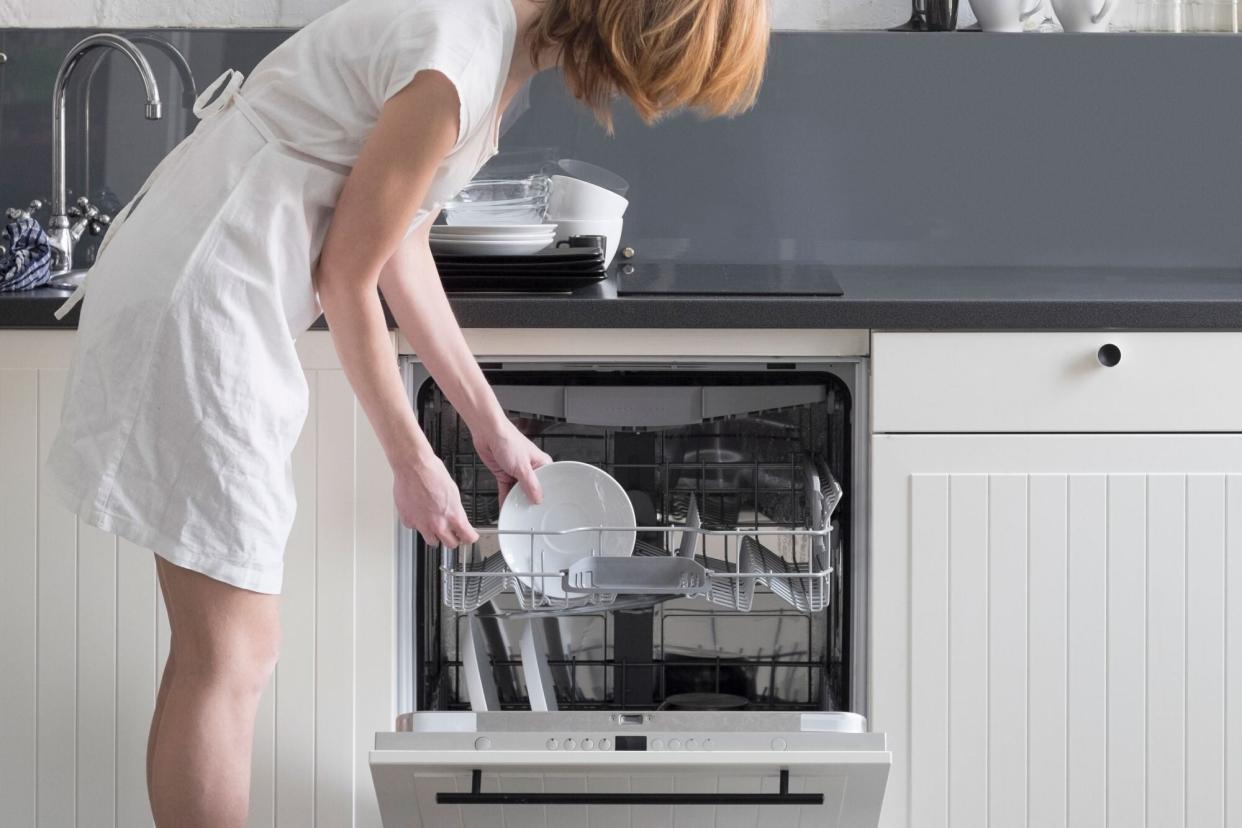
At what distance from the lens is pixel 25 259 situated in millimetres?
1768

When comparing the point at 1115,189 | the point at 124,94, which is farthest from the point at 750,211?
the point at 124,94

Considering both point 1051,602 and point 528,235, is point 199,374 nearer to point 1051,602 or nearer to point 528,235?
point 528,235

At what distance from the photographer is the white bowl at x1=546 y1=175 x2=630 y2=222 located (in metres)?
1.98

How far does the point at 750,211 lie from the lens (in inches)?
87.7

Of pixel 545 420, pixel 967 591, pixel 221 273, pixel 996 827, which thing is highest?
pixel 221 273

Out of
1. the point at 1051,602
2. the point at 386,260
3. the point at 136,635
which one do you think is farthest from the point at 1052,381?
the point at 136,635

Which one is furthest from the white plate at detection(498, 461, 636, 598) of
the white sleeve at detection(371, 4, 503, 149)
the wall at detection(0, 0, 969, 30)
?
the wall at detection(0, 0, 969, 30)

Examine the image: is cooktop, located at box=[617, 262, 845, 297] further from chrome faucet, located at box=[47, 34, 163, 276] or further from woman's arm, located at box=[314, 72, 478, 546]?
chrome faucet, located at box=[47, 34, 163, 276]

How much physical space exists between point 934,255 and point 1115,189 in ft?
1.05

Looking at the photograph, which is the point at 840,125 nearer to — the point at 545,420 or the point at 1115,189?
the point at 1115,189

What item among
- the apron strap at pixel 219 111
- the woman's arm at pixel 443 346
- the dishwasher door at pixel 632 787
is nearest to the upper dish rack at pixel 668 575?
the woman's arm at pixel 443 346

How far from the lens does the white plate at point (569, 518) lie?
1631 mm

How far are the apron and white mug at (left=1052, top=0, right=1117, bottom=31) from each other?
141cm

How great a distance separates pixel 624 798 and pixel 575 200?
3.07 ft
